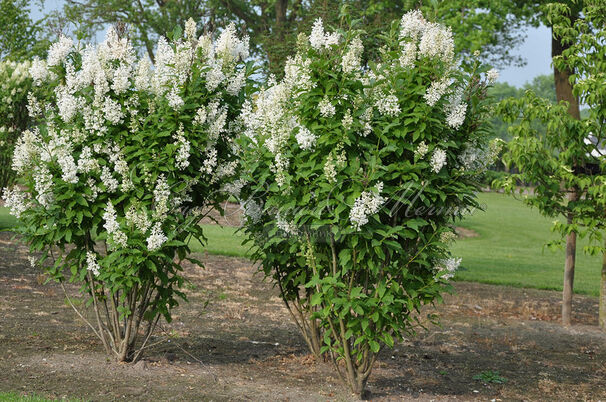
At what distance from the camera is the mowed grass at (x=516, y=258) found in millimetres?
13836

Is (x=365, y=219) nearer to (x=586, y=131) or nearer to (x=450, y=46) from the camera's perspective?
(x=450, y=46)

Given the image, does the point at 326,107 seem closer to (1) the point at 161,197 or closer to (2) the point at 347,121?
(2) the point at 347,121

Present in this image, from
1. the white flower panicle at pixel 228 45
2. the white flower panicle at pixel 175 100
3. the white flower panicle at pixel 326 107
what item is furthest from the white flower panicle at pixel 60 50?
the white flower panicle at pixel 326 107

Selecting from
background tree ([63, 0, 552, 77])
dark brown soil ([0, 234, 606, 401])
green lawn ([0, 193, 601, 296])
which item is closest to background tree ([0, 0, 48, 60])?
background tree ([63, 0, 552, 77])

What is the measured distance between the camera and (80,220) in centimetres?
552

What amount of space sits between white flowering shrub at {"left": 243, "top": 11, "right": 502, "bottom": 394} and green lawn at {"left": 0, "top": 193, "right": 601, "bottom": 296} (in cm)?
269

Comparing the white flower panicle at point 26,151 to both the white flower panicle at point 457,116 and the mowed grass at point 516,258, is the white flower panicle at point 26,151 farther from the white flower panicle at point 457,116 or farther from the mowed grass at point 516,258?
the mowed grass at point 516,258

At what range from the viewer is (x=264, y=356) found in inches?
269

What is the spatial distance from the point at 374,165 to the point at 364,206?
347 millimetres

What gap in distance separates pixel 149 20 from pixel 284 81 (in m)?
26.1

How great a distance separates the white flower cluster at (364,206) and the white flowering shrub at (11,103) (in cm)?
1057

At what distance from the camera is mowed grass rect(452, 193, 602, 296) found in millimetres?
13836

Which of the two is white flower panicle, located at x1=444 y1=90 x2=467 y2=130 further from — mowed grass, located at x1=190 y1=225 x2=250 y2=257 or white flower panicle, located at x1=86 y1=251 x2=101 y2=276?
mowed grass, located at x1=190 y1=225 x2=250 y2=257

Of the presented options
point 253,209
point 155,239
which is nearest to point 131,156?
point 155,239
